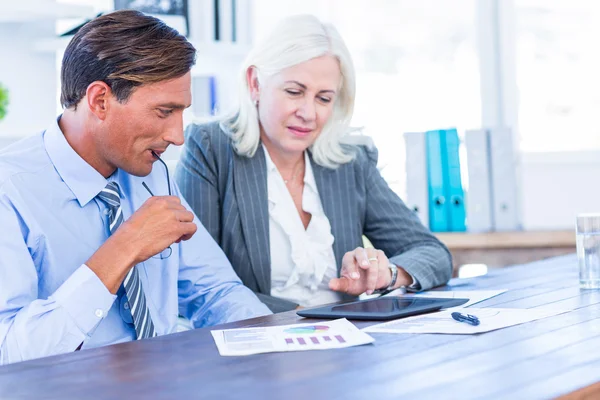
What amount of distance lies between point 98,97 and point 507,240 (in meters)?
2.05

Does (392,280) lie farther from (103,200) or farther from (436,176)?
(436,176)

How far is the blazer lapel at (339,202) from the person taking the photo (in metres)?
2.32

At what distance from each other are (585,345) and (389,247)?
120 cm

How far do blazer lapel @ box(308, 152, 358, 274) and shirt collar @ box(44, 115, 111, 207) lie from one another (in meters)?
0.82

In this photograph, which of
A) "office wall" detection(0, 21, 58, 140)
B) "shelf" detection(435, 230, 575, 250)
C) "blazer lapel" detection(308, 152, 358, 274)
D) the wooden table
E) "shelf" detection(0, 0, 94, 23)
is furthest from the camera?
"shelf" detection(435, 230, 575, 250)

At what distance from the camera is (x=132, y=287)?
1.58 m

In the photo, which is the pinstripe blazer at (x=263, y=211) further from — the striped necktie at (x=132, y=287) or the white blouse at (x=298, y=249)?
the striped necktie at (x=132, y=287)

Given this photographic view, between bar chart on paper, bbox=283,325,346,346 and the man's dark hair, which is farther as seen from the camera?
the man's dark hair

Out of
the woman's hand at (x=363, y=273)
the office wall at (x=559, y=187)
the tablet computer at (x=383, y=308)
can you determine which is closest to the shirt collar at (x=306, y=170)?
the woman's hand at (x=363, y=273)

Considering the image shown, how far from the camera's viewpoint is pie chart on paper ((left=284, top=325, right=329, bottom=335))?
1.38m

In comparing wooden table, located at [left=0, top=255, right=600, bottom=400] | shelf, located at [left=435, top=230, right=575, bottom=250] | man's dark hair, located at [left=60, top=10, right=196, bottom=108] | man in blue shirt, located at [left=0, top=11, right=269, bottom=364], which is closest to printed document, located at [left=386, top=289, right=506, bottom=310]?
wooden table, located at [left=0, top=255, right=600, bottom=400]

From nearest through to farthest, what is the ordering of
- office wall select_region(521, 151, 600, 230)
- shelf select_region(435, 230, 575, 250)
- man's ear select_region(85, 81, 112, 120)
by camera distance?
man's ear select_region(85, 81, 112, 120) → shelf select_region(435, 230, 575, 250) → office wall select_region(521, 151, 600, 230)

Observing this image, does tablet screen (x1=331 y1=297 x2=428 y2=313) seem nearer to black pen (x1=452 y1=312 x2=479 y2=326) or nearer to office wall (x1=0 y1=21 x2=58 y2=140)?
black pen (x1=452 y1=312 x2=479 y2=326)

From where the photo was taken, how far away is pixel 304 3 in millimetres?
4344
